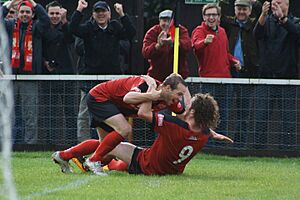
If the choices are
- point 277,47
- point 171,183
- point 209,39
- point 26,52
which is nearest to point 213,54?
point 209,39

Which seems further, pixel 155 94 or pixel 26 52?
pixel 26 52

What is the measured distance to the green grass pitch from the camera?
360 inches

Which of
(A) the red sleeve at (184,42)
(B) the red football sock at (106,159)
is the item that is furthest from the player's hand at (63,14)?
(B) the red football sock at (106,159)

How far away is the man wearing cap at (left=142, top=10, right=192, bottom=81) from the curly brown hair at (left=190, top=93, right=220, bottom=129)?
123 inches

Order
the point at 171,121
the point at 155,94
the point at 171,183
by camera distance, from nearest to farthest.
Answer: the point at 171,183, the point at 155,94, the point at 171,121

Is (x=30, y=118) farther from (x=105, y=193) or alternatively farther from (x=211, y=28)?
(x=105, y=193)

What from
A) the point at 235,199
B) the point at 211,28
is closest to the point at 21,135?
the point at 211,28

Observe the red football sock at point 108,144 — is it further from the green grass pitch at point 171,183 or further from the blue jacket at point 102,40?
the blue jacket at point 102,40

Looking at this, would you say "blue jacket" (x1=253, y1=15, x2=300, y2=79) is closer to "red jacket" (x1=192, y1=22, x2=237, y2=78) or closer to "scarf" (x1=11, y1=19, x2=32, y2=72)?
"red jacket" (x1=192, y1=22, x2=237, y2=78)

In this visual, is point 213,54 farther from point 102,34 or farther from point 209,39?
point 102,34

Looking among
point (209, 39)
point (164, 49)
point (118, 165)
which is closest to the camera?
point (118, 165)

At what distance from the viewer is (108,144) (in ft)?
36.1

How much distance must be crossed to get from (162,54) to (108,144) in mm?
3215

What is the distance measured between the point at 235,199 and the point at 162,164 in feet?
6.82
